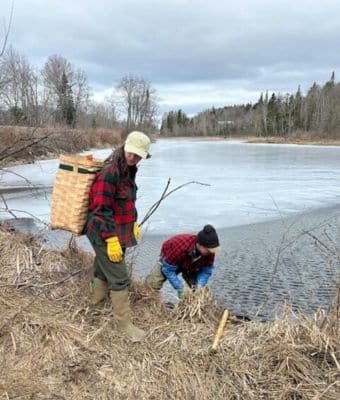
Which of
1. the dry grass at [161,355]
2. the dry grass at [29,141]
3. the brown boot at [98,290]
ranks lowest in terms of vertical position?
the dry grass at [161,355]

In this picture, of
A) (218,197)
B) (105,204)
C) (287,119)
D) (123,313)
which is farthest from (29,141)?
(287,119)

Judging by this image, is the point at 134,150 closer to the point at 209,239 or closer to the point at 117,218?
the point at 117,218

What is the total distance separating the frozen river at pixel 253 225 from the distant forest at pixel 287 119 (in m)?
50.5

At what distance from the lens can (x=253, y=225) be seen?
8117mm

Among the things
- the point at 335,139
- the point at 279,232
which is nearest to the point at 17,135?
the point at 279,232

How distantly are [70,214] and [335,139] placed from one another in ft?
197

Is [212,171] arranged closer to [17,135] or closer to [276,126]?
[17,135]

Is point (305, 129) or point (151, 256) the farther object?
point (305, 129)

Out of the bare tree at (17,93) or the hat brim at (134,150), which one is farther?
the bare tree at (17,93)

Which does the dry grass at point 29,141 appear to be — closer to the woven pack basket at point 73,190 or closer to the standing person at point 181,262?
the woven pack basket at point 73,190

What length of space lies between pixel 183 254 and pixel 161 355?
1.17 metres

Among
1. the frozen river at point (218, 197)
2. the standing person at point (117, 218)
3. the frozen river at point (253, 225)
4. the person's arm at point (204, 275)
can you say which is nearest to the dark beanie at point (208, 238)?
the person's arm at point (204, 275)

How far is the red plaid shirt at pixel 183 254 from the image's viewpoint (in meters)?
3.88

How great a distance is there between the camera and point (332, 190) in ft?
41.0
